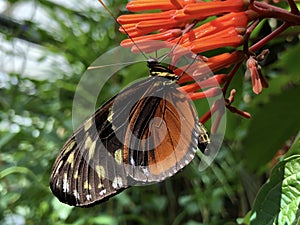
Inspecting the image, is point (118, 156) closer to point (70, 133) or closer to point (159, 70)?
point (159, 70)

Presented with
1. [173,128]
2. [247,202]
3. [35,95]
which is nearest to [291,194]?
[173,128]

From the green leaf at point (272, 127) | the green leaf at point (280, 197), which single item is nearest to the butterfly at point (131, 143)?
the green leaf at point (280, 197)

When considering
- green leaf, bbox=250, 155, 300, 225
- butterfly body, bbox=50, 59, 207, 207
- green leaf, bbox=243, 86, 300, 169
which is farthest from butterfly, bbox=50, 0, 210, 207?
green leaf, bbox=243, 86, 300, 169

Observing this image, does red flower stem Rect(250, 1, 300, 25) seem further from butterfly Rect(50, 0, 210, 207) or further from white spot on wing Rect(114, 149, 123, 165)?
white spot on wing Rect(114, 149, 123, 165)

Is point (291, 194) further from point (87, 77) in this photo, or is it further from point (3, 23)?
point (3, 23)

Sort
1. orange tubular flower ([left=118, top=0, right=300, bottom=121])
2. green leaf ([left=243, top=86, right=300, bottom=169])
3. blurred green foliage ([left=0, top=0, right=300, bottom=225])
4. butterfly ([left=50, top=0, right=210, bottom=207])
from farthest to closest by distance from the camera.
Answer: blurred green foliage ([left=0, top=0, right=300, bottom=225]), green leaf ([left=243, top=86, right=300, bottom=169]), butterfly ([left=50, top=0, right=210, bottom=207]), orange tubular flower ([left=118, top=0, right=300, bottom=121])

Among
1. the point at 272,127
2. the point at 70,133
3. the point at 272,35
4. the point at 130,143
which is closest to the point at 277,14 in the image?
the point at 272,35
